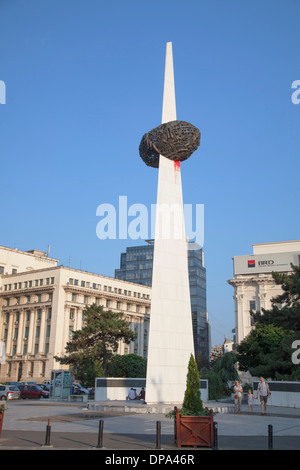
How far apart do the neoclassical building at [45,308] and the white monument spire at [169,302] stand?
57.7m

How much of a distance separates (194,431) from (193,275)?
410 feet

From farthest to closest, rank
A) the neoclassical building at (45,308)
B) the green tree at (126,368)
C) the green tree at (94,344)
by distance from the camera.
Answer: the neoclassical building at (45,308) → the green tree at (94,344) → the green tree at (126,368)

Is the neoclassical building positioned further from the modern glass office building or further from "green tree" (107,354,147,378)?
the modern glass office building

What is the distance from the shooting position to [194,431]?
11.6 meters

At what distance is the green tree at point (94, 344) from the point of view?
49319 mm

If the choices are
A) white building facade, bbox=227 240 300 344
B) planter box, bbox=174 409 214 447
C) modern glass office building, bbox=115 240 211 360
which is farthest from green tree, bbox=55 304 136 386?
modern glass office building, bbox=115 240 211 360

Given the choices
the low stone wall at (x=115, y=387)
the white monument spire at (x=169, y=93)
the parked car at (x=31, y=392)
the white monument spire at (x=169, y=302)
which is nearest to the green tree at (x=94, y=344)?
the parked car at (x=31, y=392)

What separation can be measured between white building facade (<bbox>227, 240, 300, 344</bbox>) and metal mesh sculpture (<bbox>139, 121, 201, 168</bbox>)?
231 feet

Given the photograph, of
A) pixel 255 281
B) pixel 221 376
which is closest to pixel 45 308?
pixel 255 281

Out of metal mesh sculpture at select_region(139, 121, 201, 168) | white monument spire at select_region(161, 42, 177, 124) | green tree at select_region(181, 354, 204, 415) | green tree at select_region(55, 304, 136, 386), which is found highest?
white monument spire at select_region(161, 42, 177, 124)

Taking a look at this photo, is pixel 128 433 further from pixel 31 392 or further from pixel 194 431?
pixel 31 392

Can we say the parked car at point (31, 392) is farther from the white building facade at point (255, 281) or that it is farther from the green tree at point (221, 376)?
the white building facade at point (255, 281)

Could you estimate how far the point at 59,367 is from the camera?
257 feet

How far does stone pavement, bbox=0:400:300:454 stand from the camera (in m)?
11.5
